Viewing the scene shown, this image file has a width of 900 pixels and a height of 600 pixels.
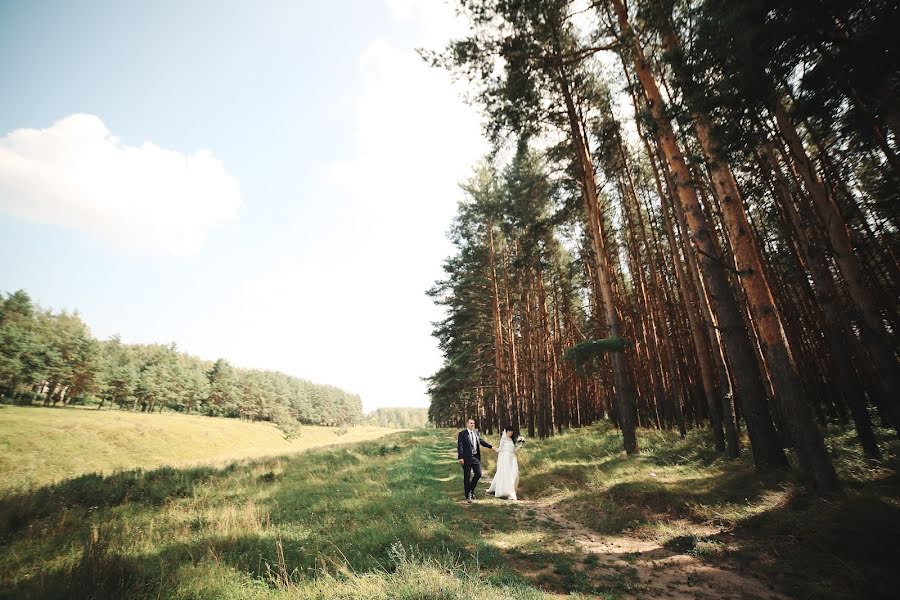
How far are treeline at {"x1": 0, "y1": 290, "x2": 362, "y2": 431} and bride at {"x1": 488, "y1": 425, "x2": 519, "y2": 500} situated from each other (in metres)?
70.8

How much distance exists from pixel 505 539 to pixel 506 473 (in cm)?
339

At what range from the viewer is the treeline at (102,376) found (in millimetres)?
48781

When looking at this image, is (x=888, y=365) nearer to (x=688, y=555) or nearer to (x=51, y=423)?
(x=688, y=555)

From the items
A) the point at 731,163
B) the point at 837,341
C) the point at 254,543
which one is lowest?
the point at 254,543

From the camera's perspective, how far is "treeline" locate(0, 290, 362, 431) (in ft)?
160

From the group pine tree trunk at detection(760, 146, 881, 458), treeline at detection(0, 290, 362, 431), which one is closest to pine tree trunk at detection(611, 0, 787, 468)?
pine tree trunk at detection(760, 146, 881, 458)

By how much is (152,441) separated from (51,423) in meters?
8.36

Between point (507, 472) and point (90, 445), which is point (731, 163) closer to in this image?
point (507, 472)

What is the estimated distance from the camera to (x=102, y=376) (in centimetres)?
6025

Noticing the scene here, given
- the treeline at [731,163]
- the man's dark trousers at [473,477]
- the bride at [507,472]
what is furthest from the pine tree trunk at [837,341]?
the man's dark trousers at [473,477]

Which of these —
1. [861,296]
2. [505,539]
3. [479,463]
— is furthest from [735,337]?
[479,463]

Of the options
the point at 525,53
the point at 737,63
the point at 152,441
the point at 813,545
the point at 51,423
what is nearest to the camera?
the point at 813,545

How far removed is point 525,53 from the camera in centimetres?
848

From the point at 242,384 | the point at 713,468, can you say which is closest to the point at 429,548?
the point at 713,468
